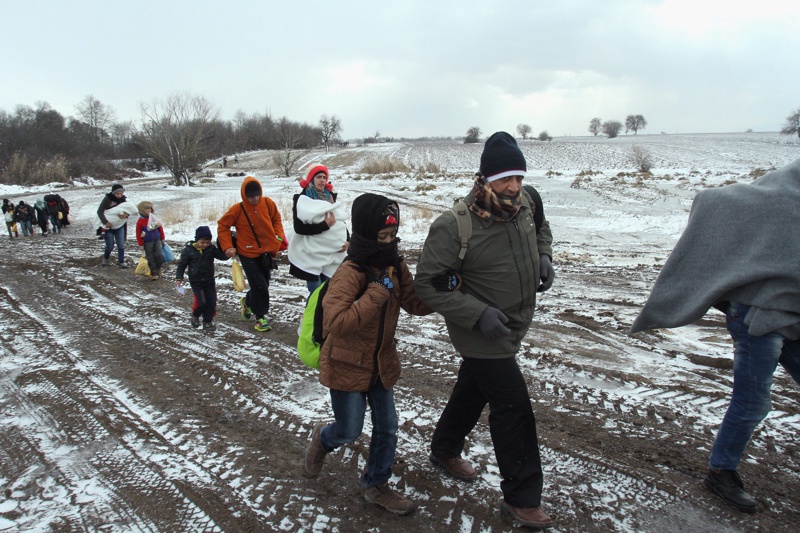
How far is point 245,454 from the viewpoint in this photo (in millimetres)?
3439

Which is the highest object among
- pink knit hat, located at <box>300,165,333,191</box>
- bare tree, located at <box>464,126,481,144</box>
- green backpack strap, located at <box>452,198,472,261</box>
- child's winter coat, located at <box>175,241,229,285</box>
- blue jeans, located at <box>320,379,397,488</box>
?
bare tree, located at <box>464,126,481,144</box>

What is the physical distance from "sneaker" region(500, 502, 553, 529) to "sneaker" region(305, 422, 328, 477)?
1.17 metres

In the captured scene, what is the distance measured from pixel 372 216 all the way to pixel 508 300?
2.80ft

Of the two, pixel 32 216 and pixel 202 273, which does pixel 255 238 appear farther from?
pixel 32 216

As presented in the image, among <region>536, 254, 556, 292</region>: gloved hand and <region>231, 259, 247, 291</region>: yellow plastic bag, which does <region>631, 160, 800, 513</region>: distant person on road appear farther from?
<region>231, 259, 247, 291</region>: yellow plastic bag

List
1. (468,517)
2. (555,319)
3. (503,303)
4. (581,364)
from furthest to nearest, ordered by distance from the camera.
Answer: (555,319) → (581,364) → (468,517) → (503,303)

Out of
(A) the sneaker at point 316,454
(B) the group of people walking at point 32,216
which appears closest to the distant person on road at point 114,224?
(B) the group of people walking at point 32,216

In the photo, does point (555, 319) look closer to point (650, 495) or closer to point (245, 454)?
point (650, 495)

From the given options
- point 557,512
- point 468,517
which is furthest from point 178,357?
point 557,512

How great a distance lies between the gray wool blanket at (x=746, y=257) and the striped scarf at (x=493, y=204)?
1047 millimetres

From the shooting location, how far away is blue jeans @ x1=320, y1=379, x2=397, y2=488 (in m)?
2.77

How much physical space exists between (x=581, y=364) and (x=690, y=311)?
6.95 ft

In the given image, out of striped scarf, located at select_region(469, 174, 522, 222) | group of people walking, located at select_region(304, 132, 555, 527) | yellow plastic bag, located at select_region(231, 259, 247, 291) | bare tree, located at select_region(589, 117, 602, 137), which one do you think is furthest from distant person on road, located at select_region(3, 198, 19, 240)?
bare tree, located at select_region(589, 117, 602, 137)

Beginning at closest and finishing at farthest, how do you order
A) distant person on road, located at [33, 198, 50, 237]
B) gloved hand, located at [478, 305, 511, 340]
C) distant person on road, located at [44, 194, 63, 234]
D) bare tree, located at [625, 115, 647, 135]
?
gloved hand, located at [478, 305, 511, 340], distant person on road, located at [33, 198, 50, 237], distant person on road, located at [44, 194, 63, 234], bare tree, located at [625, 115, 647, 135]
